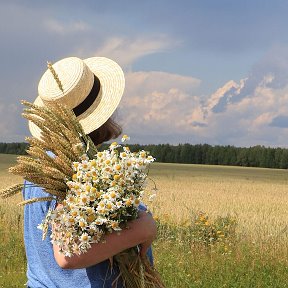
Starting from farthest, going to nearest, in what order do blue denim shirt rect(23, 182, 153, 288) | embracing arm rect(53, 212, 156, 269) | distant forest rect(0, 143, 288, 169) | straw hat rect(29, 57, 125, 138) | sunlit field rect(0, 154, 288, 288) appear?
distant forest rect(0, 143, 288, 169) < sunlit field rect(0, 154, 288, 288) < straw hat rect(29, 57, 125, 138) < blue denim shirt rect(23, 182, 153, 288) < embracing arm rect(53, 212, 156, 269)

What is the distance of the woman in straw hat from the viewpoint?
2.09 meters

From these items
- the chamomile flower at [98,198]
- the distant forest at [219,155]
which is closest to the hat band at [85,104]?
the chamomile flower at [98,198]

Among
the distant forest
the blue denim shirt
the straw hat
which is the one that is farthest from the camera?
the distant forest

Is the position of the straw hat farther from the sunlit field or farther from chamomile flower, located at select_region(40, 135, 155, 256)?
the sunlit field

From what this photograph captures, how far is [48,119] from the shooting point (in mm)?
2275

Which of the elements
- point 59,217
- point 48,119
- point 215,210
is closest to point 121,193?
point 59,217

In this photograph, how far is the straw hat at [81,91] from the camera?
2432 millimetres

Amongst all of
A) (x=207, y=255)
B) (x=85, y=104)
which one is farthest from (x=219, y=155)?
(x=85, y=104)

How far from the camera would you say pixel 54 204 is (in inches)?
88.5

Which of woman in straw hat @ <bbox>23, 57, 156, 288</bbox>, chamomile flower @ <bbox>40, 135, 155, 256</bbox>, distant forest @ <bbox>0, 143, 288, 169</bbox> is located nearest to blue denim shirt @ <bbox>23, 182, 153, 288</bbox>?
woman in straw hat @ <bbox>23, 57, 156, 288</bbox>

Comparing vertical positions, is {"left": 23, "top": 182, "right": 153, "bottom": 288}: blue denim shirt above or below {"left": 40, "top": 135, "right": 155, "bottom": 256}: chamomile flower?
below

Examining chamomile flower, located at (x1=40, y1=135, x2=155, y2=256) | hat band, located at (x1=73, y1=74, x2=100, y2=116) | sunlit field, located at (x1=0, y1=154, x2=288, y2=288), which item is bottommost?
sunlit field, located at (x1=0, y1=154, x2=288, y2=288)

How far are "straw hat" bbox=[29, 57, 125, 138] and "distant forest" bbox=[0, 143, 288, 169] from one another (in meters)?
81.9

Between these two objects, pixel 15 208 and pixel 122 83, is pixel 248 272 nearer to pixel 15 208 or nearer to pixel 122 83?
pixel 122 83
